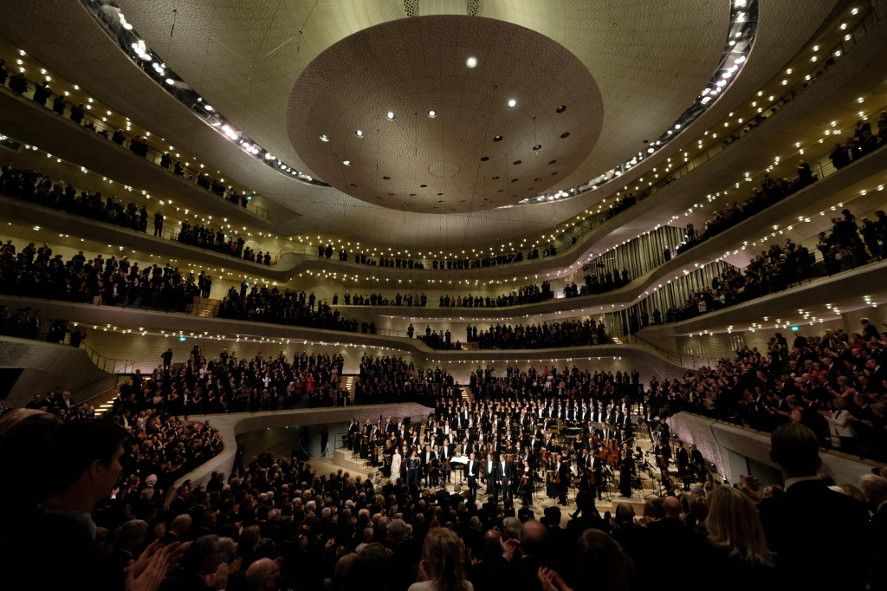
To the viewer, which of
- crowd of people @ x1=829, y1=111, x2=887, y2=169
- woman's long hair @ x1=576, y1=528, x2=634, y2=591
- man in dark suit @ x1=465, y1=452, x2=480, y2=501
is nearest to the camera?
woman's long hair @ x1=576, y1=528, x2=634, y2=591

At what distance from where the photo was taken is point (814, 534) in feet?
5.99

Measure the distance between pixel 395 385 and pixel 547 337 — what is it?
9.23 metres

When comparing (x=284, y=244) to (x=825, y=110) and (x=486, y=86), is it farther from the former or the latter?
(x=825, y=110)

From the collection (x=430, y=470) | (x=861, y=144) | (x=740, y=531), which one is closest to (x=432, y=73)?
(x=740, y=531)

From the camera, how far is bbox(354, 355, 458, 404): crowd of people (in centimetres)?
1845

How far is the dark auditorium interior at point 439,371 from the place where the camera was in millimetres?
2080

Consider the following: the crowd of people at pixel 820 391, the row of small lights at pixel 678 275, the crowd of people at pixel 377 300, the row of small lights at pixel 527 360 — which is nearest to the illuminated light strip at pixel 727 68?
the row of small lights at pixel 678 275

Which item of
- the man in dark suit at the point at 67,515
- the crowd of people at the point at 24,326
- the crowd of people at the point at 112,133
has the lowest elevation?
the man in dark suit at the point at 67,515

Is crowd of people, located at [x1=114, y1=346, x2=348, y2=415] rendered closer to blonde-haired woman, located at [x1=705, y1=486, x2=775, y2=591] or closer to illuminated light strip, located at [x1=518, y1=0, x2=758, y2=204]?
blonde-haired woman, located at [x1=705, y1=486, x2=775, y2=591]

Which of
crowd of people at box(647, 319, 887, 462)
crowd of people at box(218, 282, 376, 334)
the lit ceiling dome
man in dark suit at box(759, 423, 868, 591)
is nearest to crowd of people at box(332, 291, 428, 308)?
crowd of people at box(218, 282, 376, 334)

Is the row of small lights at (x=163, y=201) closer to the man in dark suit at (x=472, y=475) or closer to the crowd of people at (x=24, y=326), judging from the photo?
the crowd of people at (x=24, y=326)

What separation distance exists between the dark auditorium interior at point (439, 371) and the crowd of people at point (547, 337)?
26 cm

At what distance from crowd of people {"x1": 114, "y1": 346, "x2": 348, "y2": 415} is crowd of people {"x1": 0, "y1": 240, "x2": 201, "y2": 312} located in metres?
2.47

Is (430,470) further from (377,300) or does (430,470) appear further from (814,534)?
(377,300)
